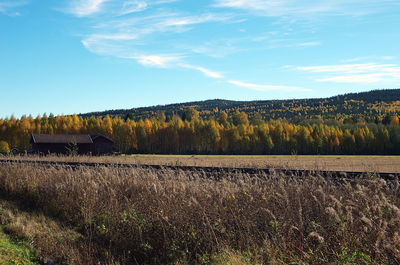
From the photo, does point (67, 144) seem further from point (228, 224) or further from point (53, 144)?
point (228, 224)

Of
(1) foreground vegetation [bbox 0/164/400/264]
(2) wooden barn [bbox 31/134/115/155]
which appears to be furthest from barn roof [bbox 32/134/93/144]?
(1) foreground vegetation [bbox 0/164/400/264]

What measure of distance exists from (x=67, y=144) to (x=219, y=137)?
51432mm

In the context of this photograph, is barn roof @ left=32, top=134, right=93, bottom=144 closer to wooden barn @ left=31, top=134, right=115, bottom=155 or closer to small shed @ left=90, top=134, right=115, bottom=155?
wooden barn @ left=31, top=134, right=115, bottom=155

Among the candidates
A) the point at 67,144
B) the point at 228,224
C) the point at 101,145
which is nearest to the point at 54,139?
the point at 67,144

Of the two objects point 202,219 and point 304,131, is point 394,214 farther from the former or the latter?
point 304,131

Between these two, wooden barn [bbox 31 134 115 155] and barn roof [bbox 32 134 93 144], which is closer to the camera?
wooden barn [bbox 31 134 115 155]

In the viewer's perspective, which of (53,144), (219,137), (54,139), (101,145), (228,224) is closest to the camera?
(228,224)

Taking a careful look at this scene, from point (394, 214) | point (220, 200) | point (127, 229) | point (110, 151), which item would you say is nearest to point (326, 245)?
point (394, 214)

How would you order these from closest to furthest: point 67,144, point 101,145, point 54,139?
point 67,144, point 54,139, point 101,145

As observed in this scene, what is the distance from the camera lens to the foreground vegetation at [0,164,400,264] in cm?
687

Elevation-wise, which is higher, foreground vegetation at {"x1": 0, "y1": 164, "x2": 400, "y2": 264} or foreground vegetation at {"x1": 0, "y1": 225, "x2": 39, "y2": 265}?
foreground vegetation at {"x1": 0, "y1": 164, "x2": 400, "y2": 264}

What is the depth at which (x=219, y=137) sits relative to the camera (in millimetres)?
113125

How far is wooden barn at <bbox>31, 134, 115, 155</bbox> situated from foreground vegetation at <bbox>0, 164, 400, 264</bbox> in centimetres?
5980

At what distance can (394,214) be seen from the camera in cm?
700
